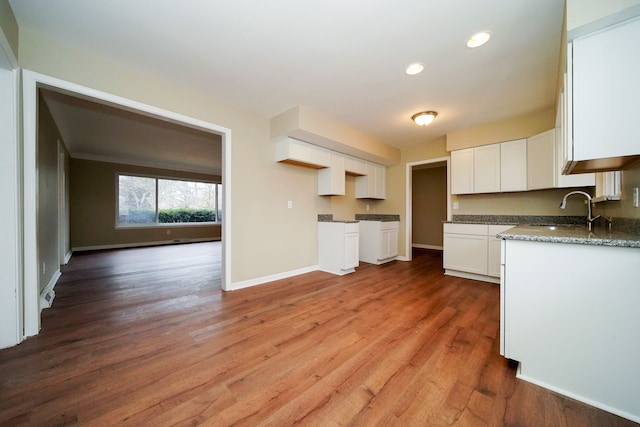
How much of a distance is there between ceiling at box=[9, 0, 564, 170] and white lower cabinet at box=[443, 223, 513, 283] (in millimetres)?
1825

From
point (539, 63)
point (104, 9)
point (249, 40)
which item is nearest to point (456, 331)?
point (539, 63)

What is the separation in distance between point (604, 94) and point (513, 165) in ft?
8.92

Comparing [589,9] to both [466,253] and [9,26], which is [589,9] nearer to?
[466,253]

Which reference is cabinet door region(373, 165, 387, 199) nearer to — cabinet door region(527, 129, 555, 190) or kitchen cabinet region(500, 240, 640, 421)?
cabinet door region(527, 129, 555, 190)

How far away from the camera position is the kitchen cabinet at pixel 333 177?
4203 millimetres

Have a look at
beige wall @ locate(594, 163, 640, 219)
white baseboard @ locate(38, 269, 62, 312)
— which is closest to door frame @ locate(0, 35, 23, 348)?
white baseboard @ locate(38, 269, 62, 312)

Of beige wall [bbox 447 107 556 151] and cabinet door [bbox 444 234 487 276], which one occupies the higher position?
beige wall [bbox 447 107 556 151]

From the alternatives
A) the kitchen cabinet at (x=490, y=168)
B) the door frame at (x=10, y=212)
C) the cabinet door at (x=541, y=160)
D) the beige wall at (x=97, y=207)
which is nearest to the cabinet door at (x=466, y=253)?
the kitchen cabinet at (x=490, y=168)

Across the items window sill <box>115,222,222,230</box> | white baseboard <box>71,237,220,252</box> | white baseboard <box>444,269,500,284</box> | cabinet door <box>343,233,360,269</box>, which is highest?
window sill <box>115,222,222,230</box>

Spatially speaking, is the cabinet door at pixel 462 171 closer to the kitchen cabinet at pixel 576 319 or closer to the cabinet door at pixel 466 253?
the cabinet door at pixel 466 253

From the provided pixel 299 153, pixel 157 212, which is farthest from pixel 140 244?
pixel 299 153

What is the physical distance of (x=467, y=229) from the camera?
12.4 ft

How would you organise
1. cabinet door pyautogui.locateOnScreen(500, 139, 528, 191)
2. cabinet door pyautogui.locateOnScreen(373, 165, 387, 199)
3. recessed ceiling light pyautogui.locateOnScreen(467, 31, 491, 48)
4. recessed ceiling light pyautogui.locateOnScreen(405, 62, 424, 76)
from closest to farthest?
1. recessed ceiling light pyautogui.locateOnScreen(467, 31, 491, 48)
2. recessed ceiling light pyautogui.locateOnScreen(405, 62, 424, 76)
3. cabinet door pyautogui.locateOnScreen(500, 139, 528, 191)
4. cabinet door pyautogui.locateOnScreen(373, 165, 387, 199)

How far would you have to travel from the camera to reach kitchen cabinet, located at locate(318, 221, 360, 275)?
399 centimetres
